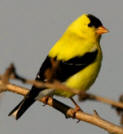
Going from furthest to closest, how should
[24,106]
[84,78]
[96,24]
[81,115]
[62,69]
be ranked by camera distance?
[96,24] < [84,78] < [62,69] < [24,106] < [81,115]

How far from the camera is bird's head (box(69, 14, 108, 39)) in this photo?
18.0 ft

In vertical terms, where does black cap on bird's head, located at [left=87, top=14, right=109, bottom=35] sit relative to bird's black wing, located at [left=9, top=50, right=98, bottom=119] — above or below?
above

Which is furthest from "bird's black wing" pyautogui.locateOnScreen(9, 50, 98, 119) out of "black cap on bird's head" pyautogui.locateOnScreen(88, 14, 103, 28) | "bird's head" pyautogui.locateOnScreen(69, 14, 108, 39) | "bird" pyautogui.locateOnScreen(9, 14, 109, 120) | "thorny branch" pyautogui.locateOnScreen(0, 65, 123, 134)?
"black cap on bird's head" pyautogui.locateOnScreen(88, 14, 103, 28)

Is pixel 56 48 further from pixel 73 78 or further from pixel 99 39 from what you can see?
pixel 99 39

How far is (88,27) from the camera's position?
5.57 meters

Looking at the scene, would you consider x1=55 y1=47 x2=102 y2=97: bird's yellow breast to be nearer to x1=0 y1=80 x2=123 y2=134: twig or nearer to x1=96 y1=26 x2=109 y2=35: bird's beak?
x1=0 y1=80 x2=123 y2=134: twig

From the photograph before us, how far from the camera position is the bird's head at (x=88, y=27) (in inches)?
215

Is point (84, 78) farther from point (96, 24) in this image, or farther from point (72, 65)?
point (96, 24)

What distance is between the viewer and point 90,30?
5539 millimetres

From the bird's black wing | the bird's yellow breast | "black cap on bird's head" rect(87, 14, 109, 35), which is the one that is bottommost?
the bird's yellow breast

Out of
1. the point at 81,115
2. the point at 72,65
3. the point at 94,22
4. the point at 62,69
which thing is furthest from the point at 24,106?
the point at 94,22

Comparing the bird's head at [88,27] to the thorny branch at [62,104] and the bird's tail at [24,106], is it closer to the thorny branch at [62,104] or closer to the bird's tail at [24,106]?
the thorny branch at [62,104]

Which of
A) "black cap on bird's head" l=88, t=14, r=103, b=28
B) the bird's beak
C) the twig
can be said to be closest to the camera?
the twig

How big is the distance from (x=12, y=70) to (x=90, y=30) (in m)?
4.27
